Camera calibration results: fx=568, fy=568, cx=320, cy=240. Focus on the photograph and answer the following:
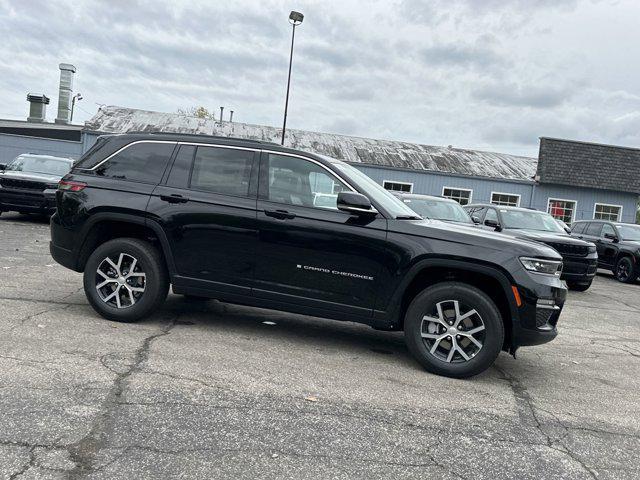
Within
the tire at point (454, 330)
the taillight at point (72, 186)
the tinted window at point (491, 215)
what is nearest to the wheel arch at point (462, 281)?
the tire at point (454, 330)

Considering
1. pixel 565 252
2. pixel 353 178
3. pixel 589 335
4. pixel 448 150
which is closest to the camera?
pixel 353 178

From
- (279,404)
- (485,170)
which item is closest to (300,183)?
(279,404)

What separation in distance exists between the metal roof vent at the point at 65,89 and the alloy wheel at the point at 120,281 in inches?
1407

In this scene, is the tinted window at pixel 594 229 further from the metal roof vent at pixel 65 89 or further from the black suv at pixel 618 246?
the metal roof vent at pixel 65 89

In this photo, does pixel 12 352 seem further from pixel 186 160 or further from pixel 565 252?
pixel 565 252

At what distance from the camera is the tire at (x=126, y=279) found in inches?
213

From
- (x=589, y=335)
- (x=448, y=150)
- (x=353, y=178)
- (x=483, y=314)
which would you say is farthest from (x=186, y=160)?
(x=448, y=150)

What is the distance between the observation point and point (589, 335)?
23.6ft

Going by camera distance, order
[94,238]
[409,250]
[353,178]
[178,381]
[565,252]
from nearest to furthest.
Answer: [178,381] → [409,250] → [353,178] → [94,238] → [565,252]

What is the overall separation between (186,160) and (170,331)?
1.66 m

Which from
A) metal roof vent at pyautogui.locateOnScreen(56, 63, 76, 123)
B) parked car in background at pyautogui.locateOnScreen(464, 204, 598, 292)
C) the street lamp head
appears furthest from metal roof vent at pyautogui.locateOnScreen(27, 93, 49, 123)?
parked car in background at pyautogui.locateOnScreen(464, 204, 598, 292)

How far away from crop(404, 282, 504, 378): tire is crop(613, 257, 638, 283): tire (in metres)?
11.6

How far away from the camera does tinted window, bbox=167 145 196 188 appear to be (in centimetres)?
549

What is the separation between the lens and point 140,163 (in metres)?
5.64
